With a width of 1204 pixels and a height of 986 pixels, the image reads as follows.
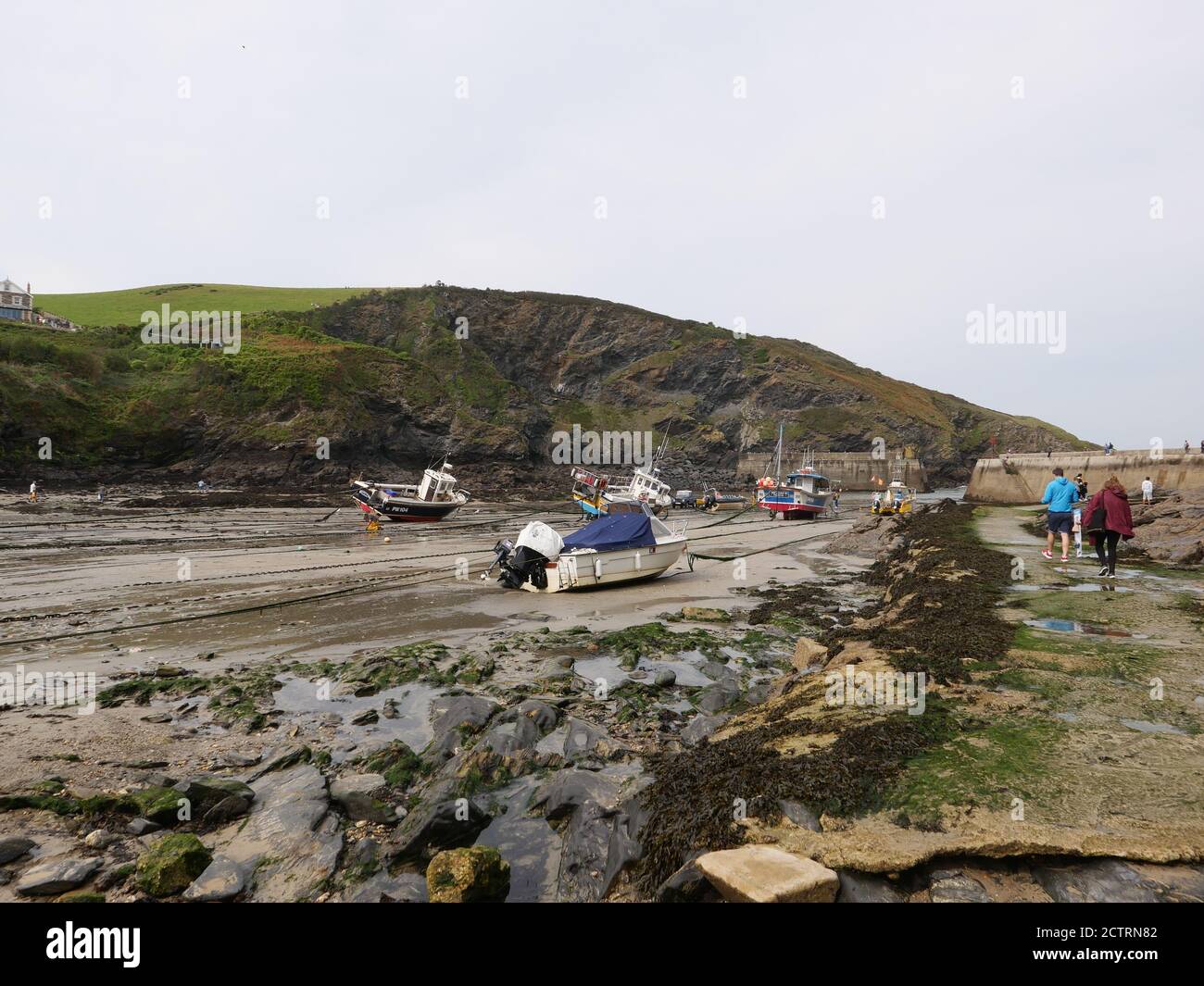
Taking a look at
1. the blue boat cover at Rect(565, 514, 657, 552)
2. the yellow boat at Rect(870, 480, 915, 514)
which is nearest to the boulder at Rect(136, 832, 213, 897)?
the blue boat cover at Rect(565, 514, 657, 552)

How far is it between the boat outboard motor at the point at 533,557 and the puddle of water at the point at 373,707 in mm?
8451

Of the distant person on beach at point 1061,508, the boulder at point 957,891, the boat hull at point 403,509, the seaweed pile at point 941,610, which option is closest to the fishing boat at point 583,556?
the seaweed pile at point 941,610

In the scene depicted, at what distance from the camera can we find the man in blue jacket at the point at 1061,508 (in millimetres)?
15906

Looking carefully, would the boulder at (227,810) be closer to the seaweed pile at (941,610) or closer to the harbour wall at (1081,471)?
the seaweed pile at (941,610)

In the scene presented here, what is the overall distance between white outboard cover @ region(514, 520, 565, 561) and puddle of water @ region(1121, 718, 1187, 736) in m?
13.8

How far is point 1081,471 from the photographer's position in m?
49.4

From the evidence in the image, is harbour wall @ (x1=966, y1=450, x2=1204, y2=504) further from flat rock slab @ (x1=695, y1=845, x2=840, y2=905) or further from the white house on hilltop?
the white house on hilltop

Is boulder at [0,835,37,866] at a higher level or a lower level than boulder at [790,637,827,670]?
lower

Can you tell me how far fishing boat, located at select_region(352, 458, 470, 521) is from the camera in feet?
133

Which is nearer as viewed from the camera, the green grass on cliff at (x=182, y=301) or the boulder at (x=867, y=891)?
the boulder at (x=867, y=891)

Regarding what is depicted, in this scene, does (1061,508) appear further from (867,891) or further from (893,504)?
(893,504)

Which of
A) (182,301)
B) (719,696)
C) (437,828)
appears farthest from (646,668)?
(182,301)
